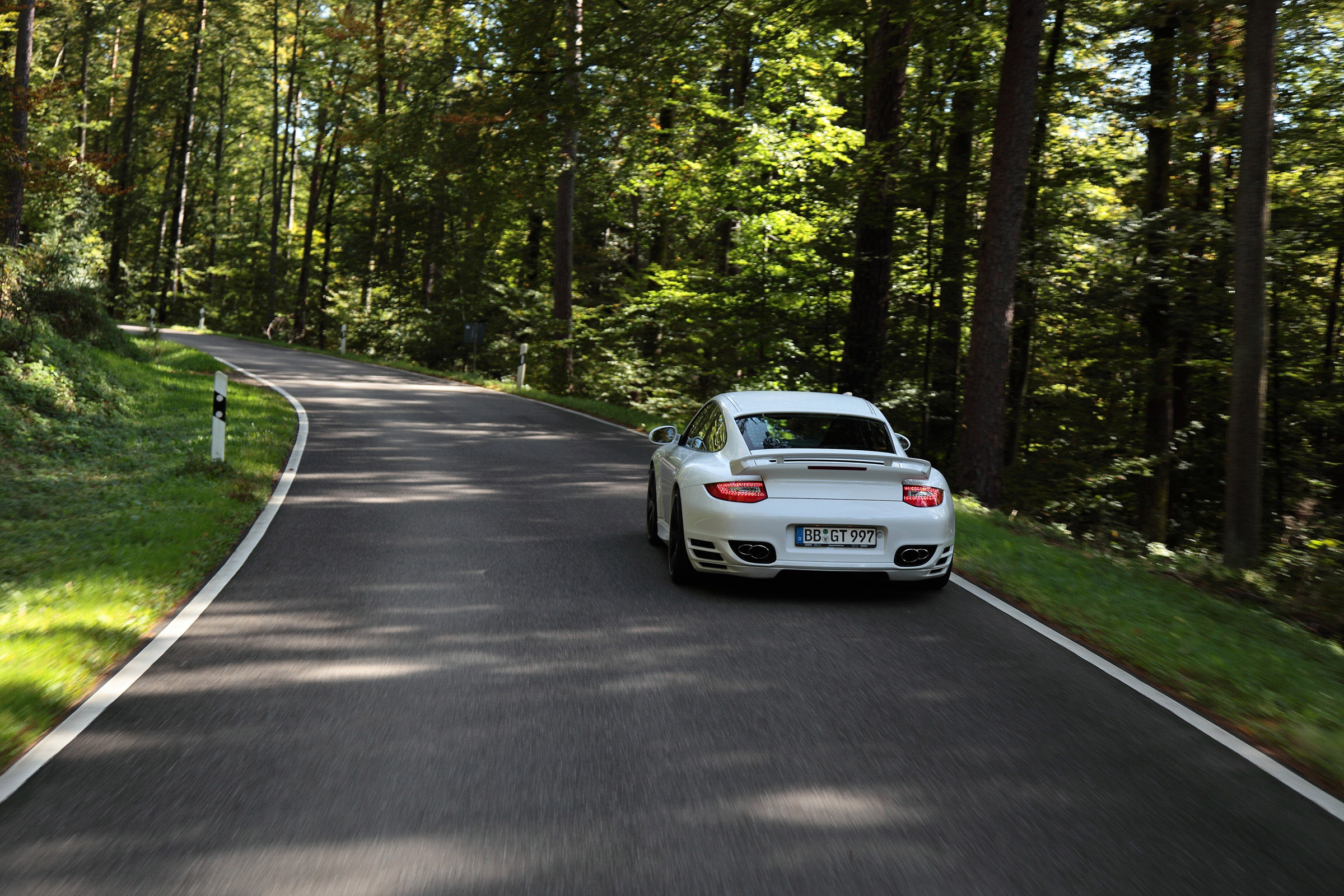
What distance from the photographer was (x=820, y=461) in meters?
7.47

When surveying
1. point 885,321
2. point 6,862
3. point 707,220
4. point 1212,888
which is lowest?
point 6,862

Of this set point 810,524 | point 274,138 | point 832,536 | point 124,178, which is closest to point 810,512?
point 810,524

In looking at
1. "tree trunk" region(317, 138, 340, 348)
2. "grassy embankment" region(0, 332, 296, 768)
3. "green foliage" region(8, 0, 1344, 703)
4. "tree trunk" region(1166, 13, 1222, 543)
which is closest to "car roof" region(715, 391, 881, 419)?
"grassy embankment" region(0, 332, 296, 768)

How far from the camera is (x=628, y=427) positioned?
2009 cm

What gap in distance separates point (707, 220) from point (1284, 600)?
20756 millimetres

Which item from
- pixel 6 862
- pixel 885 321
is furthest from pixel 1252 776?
pixel 885 321

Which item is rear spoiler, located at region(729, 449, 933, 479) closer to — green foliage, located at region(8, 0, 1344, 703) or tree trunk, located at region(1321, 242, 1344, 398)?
green foliage, located at region(8, 0, 1344, 703)

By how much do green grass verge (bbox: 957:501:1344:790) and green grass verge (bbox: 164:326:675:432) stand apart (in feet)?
35.2

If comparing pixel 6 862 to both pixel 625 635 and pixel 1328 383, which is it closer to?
pixel 625 635

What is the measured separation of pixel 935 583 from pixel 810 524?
1.24 metres

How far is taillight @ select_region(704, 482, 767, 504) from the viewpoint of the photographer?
7449 mm

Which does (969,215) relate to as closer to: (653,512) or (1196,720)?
(653,512)

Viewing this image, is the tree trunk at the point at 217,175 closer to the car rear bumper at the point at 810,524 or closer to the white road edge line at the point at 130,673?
the white road edge line at the point at 130,673

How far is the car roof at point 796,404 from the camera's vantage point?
838 centimetres
